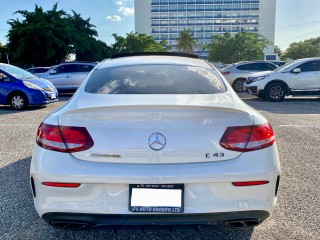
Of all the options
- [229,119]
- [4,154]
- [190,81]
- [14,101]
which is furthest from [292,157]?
[14,101]

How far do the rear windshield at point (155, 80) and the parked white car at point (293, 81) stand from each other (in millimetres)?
8509

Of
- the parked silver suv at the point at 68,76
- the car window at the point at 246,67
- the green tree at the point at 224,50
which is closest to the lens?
the parked silver suv at the point at 68,76

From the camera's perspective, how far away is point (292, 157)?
172 inches

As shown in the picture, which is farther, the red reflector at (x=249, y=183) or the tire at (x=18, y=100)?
the tire at (x=18, y=100)

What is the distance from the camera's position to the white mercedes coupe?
186 centimetres

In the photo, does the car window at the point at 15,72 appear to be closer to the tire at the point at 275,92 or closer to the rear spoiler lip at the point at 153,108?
the rear spoiler lip at the point at 153,108

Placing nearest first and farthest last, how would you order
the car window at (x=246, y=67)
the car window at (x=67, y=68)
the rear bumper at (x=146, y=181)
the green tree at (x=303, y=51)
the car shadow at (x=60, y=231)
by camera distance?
1. the rear bumper at (x=146, y=181)
2. the car shadow at (x=60, y=231)
3. the car window at (x=67, y=68)
4. the car window at (x=246, y=67)
5. the green tree at (x=303, y=51)

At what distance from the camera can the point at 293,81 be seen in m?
10.5

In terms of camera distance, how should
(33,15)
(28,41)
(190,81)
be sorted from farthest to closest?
(33,15)
(28,41)
(190,81)

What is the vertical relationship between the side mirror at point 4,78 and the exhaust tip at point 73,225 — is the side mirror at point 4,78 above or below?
above

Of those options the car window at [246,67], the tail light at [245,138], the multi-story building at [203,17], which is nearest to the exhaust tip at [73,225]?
the tail light at [245,138]

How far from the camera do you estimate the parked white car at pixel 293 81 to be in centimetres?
1048

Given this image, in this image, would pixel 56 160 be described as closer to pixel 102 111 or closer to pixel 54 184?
pixel 54 184

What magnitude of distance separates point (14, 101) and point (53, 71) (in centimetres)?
470
